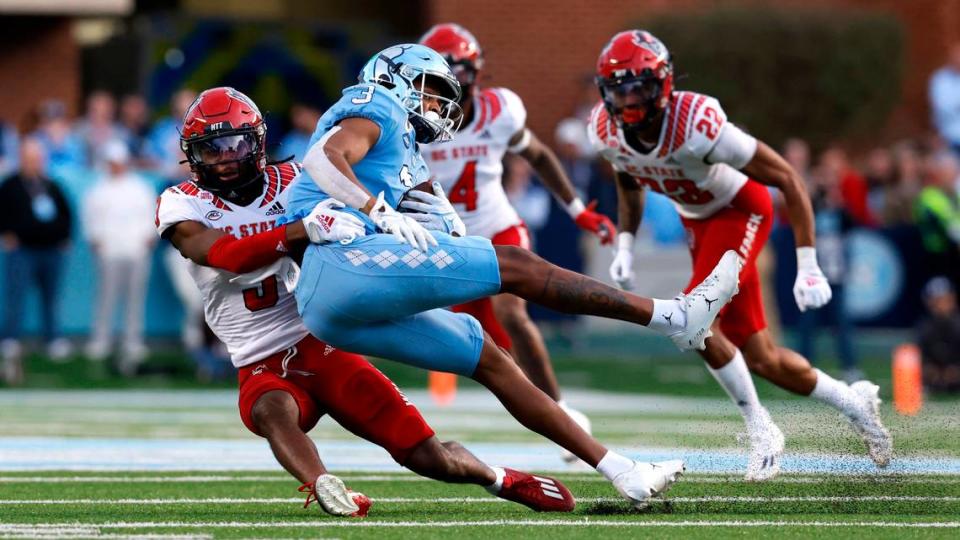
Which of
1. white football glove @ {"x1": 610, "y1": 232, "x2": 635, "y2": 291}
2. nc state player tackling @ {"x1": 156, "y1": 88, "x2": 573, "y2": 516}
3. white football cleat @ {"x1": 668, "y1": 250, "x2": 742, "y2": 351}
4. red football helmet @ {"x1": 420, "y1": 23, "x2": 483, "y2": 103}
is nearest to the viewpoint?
white football cleat @ {"x1": 668, "y1": 250, "x2": 742, "y2": 351}

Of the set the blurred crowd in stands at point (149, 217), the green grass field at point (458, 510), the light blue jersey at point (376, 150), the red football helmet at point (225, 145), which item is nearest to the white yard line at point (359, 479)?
the green grass field at point (458, 510)

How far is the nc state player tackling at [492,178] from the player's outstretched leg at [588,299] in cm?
237

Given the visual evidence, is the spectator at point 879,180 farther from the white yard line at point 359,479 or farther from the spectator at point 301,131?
the white yard line at point 359,479

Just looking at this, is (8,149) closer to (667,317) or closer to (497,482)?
(497,482)

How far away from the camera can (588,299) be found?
223 inches

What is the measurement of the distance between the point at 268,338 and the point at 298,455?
0.49 m

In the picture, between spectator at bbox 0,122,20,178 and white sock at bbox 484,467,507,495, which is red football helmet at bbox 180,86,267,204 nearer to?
white sock at bbox 484,467,507,495

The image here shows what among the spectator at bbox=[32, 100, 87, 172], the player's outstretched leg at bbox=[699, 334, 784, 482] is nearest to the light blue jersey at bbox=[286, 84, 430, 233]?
the player's outstretched leg at bbox=[699, 334, 784, 482]

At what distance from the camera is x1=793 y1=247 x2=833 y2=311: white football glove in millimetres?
7152

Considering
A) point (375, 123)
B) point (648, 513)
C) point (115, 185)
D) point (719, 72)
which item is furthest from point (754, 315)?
point (719, 72)

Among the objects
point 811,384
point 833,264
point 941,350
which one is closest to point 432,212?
point 811,384

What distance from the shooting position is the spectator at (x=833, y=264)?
13.8 metres

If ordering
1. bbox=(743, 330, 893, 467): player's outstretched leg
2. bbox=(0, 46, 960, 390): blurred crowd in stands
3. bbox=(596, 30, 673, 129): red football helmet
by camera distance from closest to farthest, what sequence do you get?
1. bbox=(596, 30, 673, 129): red football helmet
2. bbox=(743, 330, 893, 467): player's outstretched leg
3. bbox=(0, 46, 960, 390): blurred crowd in stands

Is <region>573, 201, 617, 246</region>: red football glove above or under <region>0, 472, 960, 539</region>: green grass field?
above
